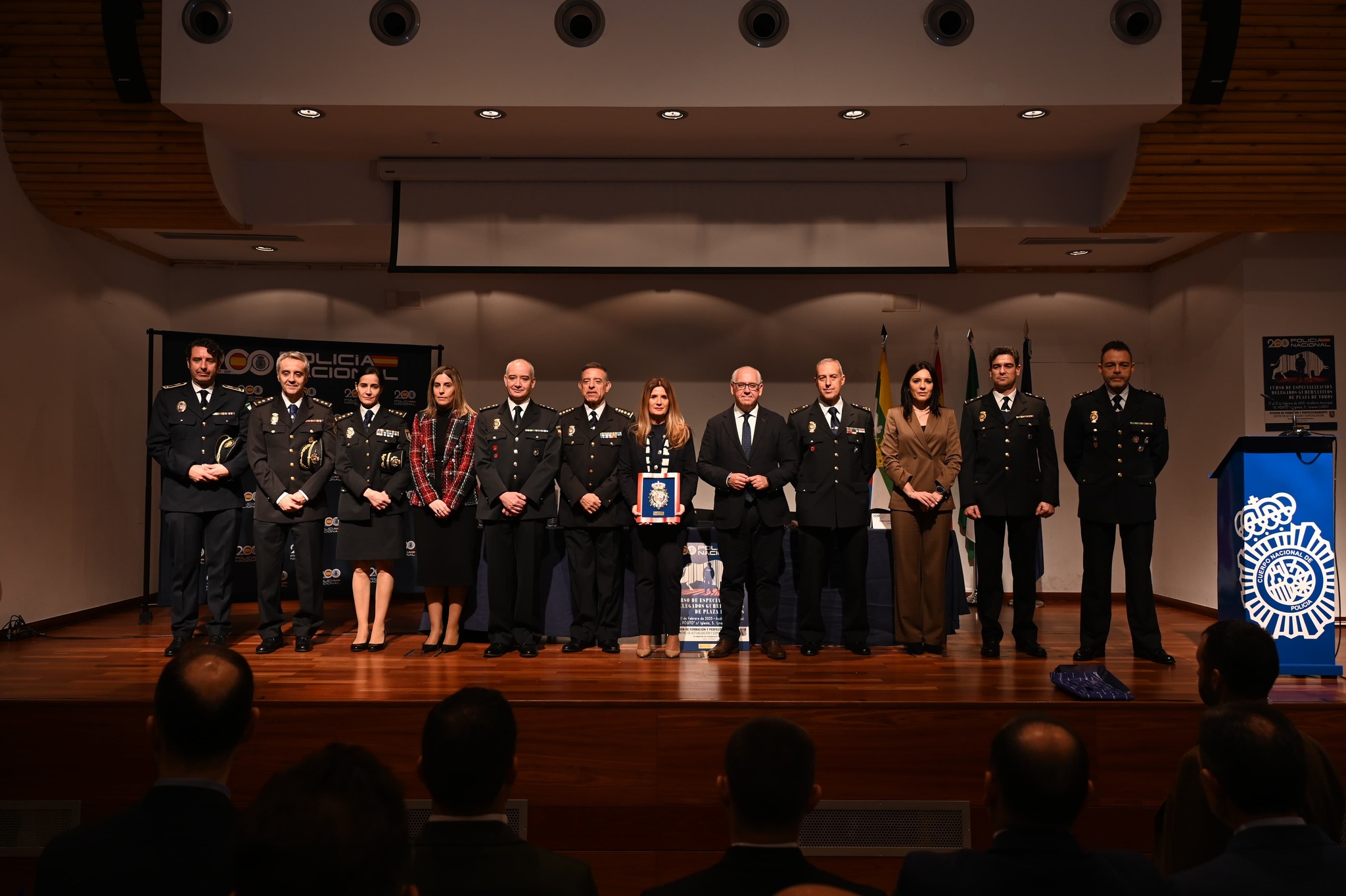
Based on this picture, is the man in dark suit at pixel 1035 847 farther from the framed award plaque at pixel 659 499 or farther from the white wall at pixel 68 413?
the white wall at pixel 68 413

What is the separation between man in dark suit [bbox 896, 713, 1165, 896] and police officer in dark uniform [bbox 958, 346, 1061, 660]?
370cm

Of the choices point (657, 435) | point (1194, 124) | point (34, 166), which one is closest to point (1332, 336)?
point (1194, 124)

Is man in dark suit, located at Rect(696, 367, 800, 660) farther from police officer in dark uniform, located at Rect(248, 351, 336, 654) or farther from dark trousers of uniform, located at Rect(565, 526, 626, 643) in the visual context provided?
police officer in dark uniform, located at Rect(248, 351, 336, 654)

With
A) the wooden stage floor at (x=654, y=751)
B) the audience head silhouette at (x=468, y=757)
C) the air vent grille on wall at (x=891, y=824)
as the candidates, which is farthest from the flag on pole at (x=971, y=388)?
the audience head silhouette at (x=468, y=757)

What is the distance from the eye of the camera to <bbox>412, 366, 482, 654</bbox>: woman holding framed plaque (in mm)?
5426

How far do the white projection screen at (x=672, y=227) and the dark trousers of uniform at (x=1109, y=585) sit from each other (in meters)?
1.98

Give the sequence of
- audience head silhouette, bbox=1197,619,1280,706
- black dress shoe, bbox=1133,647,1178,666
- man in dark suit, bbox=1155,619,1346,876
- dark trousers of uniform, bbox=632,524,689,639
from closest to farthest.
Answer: man in dark suit, bbox=1155,619,1346,876
audience head silhouette, bbox=1197,619,1280,706
black dress shoe, bbox=1133,647,1178,666
dark trousers of uniform, bbox=632,524,689,639

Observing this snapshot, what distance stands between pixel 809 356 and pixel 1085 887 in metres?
6.73

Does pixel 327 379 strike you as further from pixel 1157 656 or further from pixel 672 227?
pixel 1157 656

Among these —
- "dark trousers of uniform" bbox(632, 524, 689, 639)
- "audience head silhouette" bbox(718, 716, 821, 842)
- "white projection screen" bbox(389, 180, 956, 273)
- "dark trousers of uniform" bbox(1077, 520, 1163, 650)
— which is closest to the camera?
"audience head silhouette" bbox(718, 716, 821, 842)

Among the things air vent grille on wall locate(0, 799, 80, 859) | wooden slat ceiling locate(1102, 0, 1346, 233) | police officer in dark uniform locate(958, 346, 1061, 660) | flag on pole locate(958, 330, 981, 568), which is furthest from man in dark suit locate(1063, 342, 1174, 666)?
air vent grille on wall locate(0, 799, 80, 859)

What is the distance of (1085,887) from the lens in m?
1.61

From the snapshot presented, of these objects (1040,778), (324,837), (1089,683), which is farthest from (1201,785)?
(1089,683)

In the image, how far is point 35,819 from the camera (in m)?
3.77
